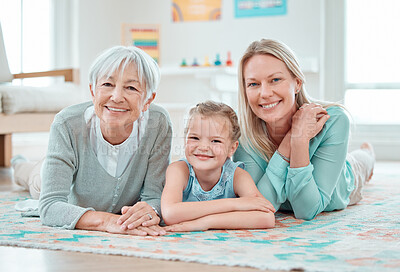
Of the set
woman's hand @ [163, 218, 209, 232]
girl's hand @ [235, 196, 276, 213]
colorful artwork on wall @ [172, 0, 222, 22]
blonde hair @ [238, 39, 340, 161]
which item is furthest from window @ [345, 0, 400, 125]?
woman's hand @ [163, 218, 209, 232]

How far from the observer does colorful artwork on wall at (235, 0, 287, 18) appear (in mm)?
4484

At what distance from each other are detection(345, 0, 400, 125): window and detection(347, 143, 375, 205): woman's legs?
1600 millimetres

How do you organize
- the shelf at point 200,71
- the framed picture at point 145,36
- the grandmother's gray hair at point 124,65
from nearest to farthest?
the grandmother's gray hair at point 124,65 → the shelf at point 200,71 → the framed picture at point 145,36

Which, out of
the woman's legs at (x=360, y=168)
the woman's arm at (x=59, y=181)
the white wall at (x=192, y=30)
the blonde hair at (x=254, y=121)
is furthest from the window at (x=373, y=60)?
the woman's arm at (x=59, y=181)

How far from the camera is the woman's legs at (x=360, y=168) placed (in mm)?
2148

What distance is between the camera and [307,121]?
1.73m

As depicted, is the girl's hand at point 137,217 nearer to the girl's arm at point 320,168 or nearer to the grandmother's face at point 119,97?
the grandmother's face at point 119,97

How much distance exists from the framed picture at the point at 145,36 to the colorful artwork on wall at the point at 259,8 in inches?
33.5

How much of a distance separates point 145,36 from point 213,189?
351 cm

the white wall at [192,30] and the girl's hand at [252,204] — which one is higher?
the white wall at [192,30]

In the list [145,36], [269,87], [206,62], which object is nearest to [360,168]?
Result: [269,87]

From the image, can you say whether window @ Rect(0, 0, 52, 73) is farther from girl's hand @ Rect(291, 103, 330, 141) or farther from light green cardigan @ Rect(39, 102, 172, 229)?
girl's hand @ Rect(291, 103, 330, 141)

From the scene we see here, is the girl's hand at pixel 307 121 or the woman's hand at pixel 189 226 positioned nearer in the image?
the woman's hand at pixel 189 226

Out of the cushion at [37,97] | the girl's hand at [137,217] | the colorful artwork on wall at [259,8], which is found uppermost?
the colorful artwork on wall at [259,8]
